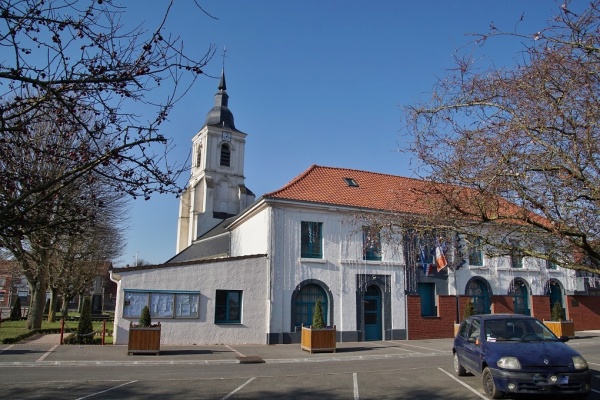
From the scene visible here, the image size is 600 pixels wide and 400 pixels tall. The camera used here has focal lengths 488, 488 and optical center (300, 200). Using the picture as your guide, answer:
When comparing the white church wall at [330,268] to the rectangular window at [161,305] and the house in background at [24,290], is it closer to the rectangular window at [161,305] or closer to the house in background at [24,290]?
the rectangular window at [161,305]

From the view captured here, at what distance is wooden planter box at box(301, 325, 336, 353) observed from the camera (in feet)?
60.5

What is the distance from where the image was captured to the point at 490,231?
10.7 m

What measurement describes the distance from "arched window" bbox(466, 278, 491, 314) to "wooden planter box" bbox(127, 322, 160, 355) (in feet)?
56.1

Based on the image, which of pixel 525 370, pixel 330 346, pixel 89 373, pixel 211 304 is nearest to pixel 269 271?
pixel 211 304

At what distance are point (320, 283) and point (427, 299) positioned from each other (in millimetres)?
6519

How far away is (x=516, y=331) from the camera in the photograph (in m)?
10.4

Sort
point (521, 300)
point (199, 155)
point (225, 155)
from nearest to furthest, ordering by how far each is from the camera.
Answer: point (521, 300)
point (225, 155)
point (199, 155)

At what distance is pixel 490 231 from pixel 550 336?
2503 mm

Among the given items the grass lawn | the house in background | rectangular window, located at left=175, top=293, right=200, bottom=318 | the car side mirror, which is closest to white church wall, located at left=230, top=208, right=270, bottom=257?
rectangular window, located at left=175, top=293, right=200, bottom=318

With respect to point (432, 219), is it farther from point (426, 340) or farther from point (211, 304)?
point (426, 340)

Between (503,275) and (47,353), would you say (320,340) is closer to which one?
(47,353)

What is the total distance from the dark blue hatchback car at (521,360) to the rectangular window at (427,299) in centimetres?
1450

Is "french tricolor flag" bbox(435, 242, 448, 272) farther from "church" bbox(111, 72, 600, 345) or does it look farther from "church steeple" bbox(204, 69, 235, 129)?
"church steeple" bbox(204, 69, 235, 129)

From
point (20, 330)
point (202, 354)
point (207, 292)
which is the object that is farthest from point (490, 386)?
point (20, 330)
